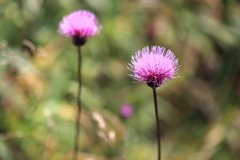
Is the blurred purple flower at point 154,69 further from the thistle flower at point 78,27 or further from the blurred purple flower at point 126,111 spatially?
the blurred purple flower at point 126,111

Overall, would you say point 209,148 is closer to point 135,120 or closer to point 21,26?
point 135,120

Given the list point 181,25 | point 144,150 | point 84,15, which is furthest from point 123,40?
point 84,15

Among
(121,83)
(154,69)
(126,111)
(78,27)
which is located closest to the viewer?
(154,69)

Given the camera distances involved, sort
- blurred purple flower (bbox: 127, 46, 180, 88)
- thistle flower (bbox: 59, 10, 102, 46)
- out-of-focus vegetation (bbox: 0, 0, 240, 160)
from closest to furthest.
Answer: blurred purple flower (bbox: 127, 46, 180, 88) → thistle flower (bbox: 59, 10, 102, 46) → out-of-focus vegetation (bbox: 0, 0, 240, 160)

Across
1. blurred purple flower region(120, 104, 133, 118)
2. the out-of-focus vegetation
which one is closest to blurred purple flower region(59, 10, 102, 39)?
the out-of-focus vegetation

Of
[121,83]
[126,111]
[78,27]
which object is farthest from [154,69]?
[121,83]

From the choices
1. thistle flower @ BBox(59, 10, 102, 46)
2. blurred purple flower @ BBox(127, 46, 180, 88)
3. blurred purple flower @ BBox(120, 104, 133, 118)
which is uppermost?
blurred purple flower @ BBox(120, 104, 133, 118)

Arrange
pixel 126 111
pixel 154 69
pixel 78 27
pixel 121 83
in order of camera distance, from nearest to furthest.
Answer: pixel 154 69, pixel 78 27, pixel 126 111, pixel 121 83

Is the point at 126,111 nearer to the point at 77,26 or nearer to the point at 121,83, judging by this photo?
the point at 121,83

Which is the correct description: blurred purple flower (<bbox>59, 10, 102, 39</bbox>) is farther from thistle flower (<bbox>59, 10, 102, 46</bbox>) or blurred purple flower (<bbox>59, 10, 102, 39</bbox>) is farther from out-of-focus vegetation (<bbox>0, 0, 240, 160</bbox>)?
out-of-focus vegetation (<bbox>0, 0, 240, 160</bbox>)
